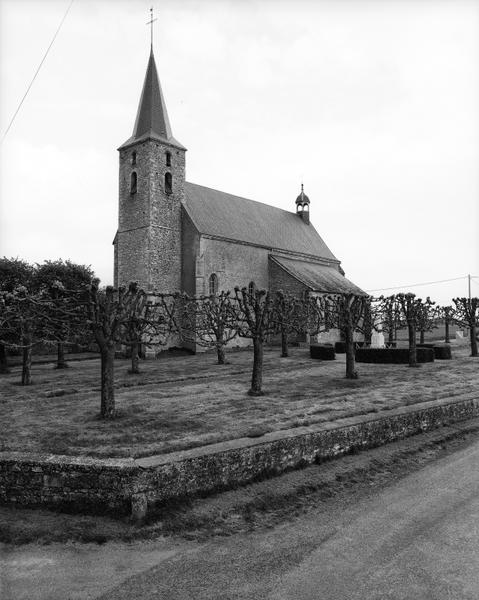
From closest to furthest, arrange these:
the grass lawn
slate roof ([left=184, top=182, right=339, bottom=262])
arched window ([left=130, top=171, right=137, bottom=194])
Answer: the grass lawn, arched window ([left=130, top=171, right=137, bottom=194]), slate roof ([left=184, top=182, right=339, bottom=262])

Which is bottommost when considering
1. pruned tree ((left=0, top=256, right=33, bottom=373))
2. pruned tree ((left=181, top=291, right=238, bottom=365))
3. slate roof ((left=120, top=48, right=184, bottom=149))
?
pruned tree ((left=181, top=291, right=238, bottom=365))

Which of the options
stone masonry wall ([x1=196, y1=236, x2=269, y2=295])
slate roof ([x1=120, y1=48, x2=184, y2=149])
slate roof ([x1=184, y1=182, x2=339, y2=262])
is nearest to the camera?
stone masonry wall ([x1=196, y1=236, x2=269, y2=295])

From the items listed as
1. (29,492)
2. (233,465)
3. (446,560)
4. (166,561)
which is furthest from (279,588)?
(29,492)

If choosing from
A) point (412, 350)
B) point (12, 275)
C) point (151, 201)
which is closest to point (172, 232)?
point (151, 201)

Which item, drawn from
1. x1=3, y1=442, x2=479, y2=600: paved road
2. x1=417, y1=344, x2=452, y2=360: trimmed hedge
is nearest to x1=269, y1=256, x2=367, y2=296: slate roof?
x1=417, y1=344, x2=452, y2=360: trimmed hedge

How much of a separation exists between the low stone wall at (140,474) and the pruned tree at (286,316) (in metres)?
7.96

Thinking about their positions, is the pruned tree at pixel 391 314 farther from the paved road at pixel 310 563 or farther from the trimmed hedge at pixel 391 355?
the paved road at pixel 310 563

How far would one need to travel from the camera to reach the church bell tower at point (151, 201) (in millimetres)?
32125

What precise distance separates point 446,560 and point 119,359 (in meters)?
27.2

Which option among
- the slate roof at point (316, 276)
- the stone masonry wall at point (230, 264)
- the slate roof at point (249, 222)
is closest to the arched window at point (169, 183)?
the slate roof at point (249, 222)

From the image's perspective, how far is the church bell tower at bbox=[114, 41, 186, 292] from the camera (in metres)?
32.1

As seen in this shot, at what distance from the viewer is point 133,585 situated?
17.5 feet

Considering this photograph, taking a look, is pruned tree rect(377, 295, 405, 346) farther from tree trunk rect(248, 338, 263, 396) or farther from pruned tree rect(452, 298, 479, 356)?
tree trunk rect(248, 338, 263, 396)

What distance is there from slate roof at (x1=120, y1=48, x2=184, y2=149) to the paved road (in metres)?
30.9
